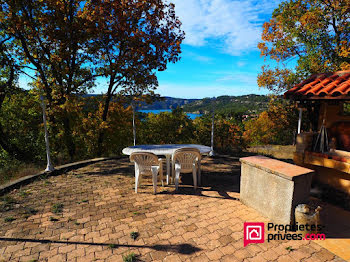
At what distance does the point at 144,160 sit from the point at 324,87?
150 inches

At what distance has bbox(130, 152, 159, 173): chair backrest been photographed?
405 cm

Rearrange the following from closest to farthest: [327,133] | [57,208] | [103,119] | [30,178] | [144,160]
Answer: [57,208] → [144,160] → [327,133] → [30,178] → [103,119]

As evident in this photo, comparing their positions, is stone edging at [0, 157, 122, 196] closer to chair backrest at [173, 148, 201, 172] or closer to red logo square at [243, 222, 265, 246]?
chair backrest at [173, 148, 201, 172]

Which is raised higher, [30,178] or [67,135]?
[67,135]

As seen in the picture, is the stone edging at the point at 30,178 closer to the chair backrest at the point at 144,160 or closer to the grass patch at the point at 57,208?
the grass patch at the point at 57,208

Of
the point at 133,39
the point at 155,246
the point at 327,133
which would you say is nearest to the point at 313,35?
the point at 327,133

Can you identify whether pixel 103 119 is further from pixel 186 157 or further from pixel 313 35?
pixel 313 35

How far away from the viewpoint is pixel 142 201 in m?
3.85

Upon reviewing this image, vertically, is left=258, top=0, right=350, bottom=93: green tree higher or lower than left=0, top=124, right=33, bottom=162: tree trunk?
higher

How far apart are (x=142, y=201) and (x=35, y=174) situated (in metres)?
3.36

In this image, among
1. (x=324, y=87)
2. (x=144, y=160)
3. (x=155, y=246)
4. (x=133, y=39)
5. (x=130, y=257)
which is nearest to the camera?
(x=130, y=257)

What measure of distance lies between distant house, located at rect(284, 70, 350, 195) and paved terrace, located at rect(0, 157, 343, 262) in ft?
5.70

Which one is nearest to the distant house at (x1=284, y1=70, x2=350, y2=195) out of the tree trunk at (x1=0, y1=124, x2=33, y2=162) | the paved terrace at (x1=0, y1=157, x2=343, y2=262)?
the paved terrace at (x1=0, y1=157, x2=343, y2=262)

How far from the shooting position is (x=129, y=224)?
3.07m
